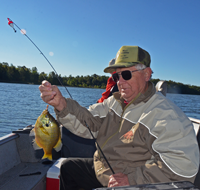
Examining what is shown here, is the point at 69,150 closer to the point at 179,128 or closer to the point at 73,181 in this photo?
the point at 73,181

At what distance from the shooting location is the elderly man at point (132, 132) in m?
1.42

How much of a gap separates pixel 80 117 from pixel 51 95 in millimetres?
526

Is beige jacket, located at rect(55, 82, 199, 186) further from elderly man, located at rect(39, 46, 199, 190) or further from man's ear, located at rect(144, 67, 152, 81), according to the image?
man's ear, located at rect(144, 67, 152, 81)

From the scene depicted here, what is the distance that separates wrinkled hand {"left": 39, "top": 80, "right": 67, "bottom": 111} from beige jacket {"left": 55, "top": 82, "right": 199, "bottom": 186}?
73 millimetres

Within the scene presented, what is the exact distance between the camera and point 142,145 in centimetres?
169

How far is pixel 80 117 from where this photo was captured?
7.05ft

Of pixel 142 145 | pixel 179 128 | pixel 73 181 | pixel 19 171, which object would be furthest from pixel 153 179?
pixel 19 171

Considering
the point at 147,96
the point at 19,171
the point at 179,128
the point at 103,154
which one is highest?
the point at 147,96

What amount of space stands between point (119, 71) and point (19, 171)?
8.07ft

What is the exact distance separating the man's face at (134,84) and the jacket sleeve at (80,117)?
0.38 m

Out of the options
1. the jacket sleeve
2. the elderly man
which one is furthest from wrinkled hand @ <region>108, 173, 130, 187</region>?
the jacket sleeve

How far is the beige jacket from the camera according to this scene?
1.39 metres

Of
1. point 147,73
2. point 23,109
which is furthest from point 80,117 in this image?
Answer: point 23,109

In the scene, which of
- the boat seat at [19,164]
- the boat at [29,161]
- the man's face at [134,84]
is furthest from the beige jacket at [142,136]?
the boat seat at [19,164]
